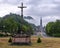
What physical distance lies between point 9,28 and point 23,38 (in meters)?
43.7

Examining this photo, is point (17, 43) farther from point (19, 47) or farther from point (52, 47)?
point (52, 47)

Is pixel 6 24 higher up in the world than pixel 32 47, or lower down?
higher up

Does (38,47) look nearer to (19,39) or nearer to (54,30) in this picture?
(19,39)

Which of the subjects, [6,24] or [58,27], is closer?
[6,24]

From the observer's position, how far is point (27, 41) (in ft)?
126

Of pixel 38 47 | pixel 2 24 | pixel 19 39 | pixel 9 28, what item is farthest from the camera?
pixel 2 24

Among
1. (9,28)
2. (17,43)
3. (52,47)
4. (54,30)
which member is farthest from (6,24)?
(52,47)

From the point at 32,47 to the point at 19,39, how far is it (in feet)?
15.3

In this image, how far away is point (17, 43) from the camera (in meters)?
38.2

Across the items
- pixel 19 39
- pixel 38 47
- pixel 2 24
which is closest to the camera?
pixel 38 47

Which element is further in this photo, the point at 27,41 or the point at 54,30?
the point at 54,30

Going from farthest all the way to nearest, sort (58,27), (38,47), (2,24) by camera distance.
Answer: (58,27), (2,24), (38,47)

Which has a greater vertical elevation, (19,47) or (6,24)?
(6,24)

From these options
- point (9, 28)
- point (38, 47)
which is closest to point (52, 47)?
point (38, 47)
